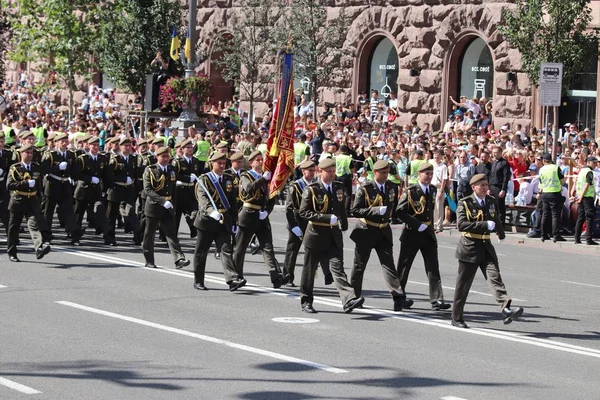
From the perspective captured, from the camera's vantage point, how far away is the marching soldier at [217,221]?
16.2 meters

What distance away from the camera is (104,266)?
1838cm

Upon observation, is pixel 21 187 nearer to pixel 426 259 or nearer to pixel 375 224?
pixel 375 224

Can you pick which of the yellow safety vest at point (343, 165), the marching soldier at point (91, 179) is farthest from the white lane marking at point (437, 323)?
the yellow safety vest at point (343, 165)

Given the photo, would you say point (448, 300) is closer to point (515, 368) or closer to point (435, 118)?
point (515, 368)

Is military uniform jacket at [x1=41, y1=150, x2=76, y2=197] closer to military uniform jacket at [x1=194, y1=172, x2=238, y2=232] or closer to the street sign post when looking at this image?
military uniform jacket at [x1=194, y1=172, x2=238, y2=232]

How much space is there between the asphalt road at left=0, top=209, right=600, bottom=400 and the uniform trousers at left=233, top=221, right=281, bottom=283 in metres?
0.27

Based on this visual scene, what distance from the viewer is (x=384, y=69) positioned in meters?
37.4

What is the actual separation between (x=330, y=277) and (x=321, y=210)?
6.85ft

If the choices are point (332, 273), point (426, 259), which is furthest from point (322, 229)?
point (426, 259)

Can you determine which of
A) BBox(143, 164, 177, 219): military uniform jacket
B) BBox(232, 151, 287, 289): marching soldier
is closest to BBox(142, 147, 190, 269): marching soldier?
BBox(143, 164, 177, 219): military uniform jacket

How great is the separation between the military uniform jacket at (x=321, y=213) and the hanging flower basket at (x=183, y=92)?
19203 millimetres

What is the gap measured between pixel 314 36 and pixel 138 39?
7.37 meters

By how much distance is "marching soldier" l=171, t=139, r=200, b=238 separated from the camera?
68.1 ft

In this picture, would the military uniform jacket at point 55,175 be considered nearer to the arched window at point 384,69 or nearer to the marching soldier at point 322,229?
the marching soldier at point 322,229
